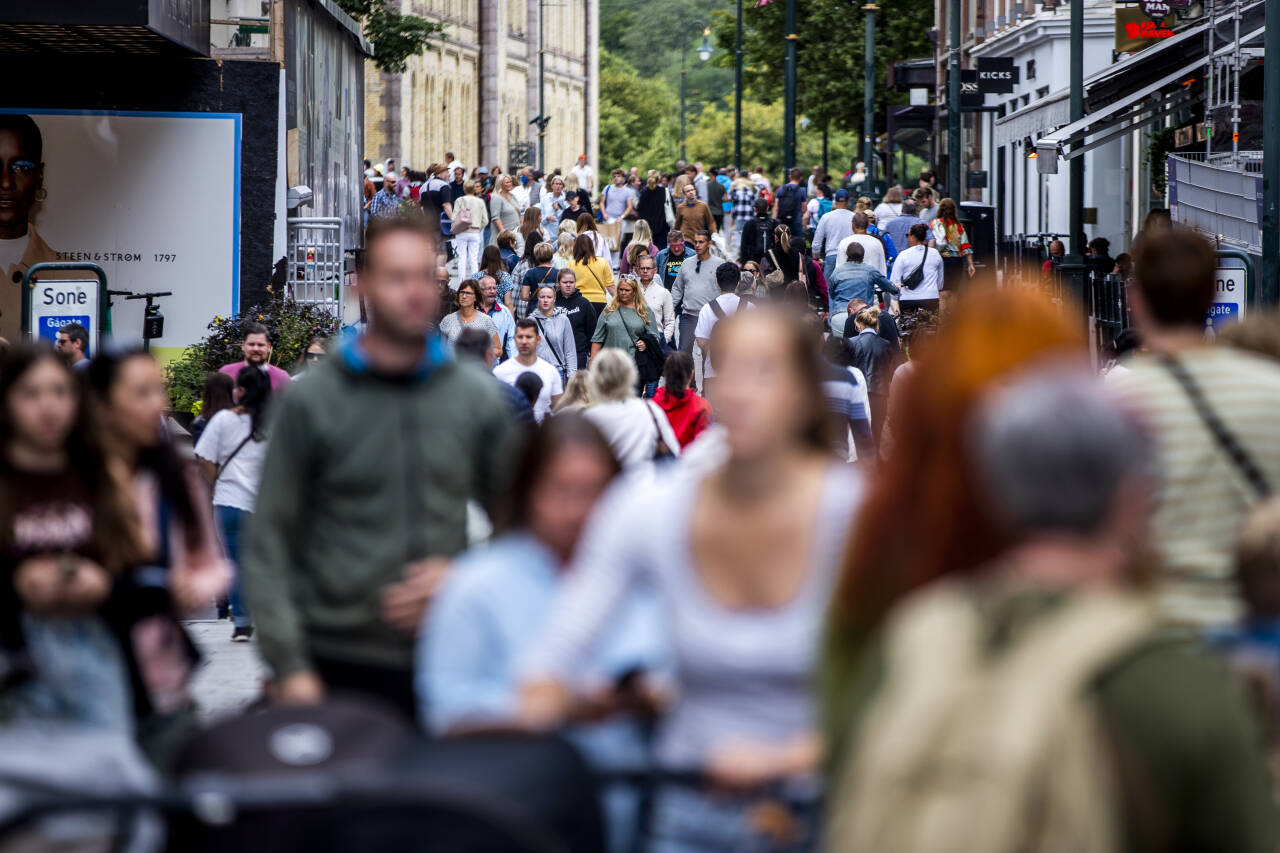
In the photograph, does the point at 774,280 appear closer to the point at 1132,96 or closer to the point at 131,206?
the point at 131,206

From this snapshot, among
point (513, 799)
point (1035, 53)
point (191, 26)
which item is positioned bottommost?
point (513, 799)

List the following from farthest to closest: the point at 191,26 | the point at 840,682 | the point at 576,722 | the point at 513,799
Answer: the point at 191,26 < the point at 576,722 < the point at 513,799 < the point at 840,682

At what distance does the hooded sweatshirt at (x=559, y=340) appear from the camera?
17.0 meters

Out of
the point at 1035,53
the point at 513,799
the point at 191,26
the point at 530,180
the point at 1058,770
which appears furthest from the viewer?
the point at 530,180

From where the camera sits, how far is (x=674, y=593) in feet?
11.6

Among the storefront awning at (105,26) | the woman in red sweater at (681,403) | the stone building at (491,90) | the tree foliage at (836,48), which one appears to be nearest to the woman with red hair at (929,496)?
the woman in red sweater at (681,403)

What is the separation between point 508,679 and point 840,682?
110 cm

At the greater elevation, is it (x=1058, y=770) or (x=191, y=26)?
(x=191, y=26)

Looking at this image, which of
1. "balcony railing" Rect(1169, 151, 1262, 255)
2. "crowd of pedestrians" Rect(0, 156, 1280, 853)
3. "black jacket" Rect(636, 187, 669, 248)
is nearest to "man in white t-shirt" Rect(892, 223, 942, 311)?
"balcony railing" Rect(1169, 151, 1262, 255)

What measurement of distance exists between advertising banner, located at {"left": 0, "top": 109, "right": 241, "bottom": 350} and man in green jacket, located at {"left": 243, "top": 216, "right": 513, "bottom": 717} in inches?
588

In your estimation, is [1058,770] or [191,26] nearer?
[1058,770]

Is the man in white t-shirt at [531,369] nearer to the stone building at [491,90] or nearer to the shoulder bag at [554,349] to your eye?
the shoulder bag at [554,349]

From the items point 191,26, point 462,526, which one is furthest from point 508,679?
point 191,26

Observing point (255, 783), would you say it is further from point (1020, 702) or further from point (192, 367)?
point (192, 367)
